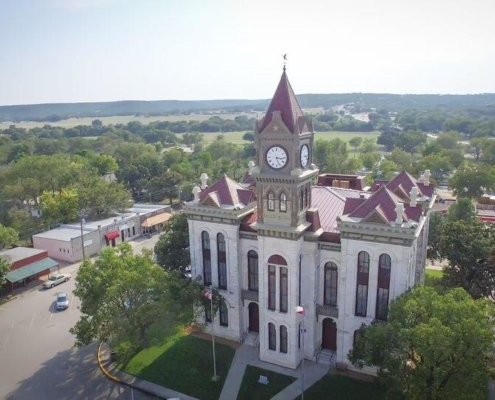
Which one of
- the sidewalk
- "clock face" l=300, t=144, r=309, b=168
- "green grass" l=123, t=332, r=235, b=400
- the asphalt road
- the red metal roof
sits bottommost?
the asphalt road

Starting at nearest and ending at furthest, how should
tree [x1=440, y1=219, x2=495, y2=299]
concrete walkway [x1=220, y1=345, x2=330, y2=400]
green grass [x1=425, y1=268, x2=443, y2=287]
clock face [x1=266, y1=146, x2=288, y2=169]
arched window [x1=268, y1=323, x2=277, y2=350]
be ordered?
1. concrete walkway [x1=220, y1=345, x2=330, y2=400]
2. clock face [x1=266, y1=146, x2=288, y2=169]
3. arched window [x1=268, y1=323, x2=277, y2=350]
4. tree [x1=440, y1=219, x2=495, y2=299]
5. green grass [x1=425, y1=268, x2=443, y2=287]

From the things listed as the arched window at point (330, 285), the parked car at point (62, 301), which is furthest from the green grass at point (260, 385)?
the parked car at point (62, 301)

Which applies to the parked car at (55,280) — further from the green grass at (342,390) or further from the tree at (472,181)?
the tree at (472,181)

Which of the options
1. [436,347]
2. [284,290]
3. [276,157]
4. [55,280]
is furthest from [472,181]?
[55,280]

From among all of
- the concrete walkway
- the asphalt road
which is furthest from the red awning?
the concrete walkway

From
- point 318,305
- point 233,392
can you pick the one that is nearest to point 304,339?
point 318,305

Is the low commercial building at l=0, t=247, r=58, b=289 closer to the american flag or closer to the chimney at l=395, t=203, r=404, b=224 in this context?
the american flag

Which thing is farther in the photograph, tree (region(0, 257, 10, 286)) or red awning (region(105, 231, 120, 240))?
red awning (region(105, 231, 120, 240))
